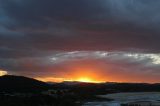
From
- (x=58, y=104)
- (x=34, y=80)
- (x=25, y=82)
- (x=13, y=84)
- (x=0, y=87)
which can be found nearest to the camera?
(x=58, y=104)

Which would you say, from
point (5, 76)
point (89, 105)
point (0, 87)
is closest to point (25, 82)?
point (5, 76)

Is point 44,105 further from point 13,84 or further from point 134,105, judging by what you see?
point 13,84

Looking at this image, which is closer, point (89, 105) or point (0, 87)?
point (89, 105)

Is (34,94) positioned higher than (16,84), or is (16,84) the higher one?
(16,84)

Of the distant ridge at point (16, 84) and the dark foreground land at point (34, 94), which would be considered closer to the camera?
the dark foreground land at point (34, 94)

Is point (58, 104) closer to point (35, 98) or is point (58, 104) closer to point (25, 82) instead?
point (35, 98)

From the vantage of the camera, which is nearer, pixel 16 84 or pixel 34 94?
pixel 34 94

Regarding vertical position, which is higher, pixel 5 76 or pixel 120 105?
pixel 5 76

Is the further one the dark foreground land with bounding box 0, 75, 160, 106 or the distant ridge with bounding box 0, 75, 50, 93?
the distant ridge with bounding box 0, 75, 50, 93

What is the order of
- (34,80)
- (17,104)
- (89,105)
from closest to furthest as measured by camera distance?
(17,104) → (89,105) → (34,80)
